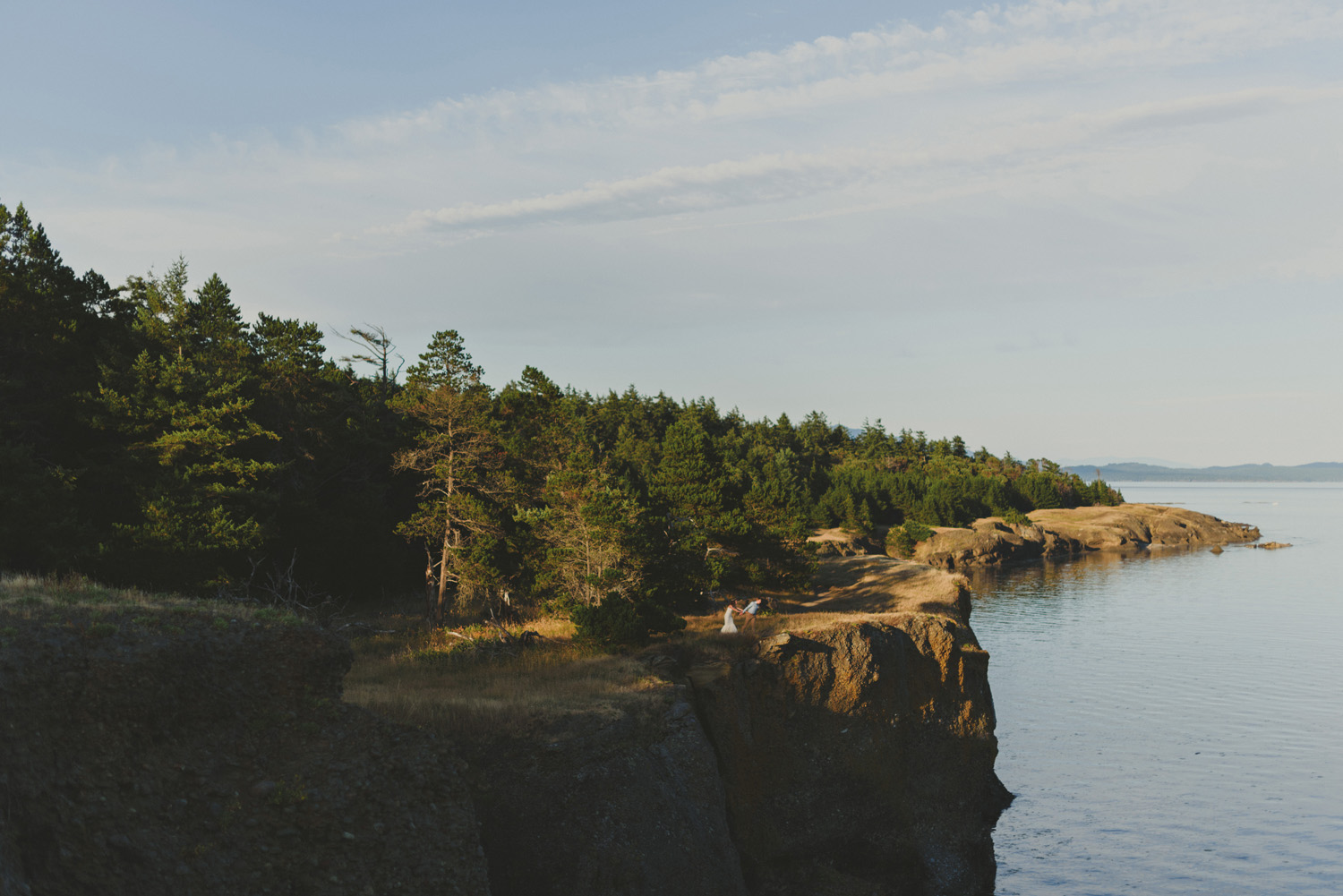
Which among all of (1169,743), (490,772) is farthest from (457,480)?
(1169,743)

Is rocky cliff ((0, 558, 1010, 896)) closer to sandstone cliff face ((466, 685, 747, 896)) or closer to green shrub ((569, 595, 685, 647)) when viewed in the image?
sandstone cliff face ((466, 685, 747, 896))

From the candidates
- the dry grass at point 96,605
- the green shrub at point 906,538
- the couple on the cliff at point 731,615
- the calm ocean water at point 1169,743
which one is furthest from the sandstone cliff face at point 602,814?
the green shrub at point 906,538

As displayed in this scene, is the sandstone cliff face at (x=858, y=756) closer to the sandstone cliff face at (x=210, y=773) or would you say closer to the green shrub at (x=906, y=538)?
the sandstone cliff face at (x=210, y=773)

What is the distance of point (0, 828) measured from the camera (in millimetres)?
11602

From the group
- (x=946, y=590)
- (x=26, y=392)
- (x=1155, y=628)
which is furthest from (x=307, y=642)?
(x=1155, y=628)

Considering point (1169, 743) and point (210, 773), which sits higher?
point (210, 773)

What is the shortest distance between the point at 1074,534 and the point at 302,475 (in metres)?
118

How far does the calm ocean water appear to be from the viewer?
29500mm

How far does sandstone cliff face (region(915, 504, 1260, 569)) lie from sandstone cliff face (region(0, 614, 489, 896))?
9244 centimetres

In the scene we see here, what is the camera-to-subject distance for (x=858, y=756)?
2834cm

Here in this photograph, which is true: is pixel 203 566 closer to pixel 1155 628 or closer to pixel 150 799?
pixel 150 799

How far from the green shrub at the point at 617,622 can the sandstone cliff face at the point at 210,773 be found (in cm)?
1081

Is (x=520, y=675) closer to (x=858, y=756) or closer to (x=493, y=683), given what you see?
(x=493, y=683)

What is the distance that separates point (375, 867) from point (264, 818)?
7.09ft
